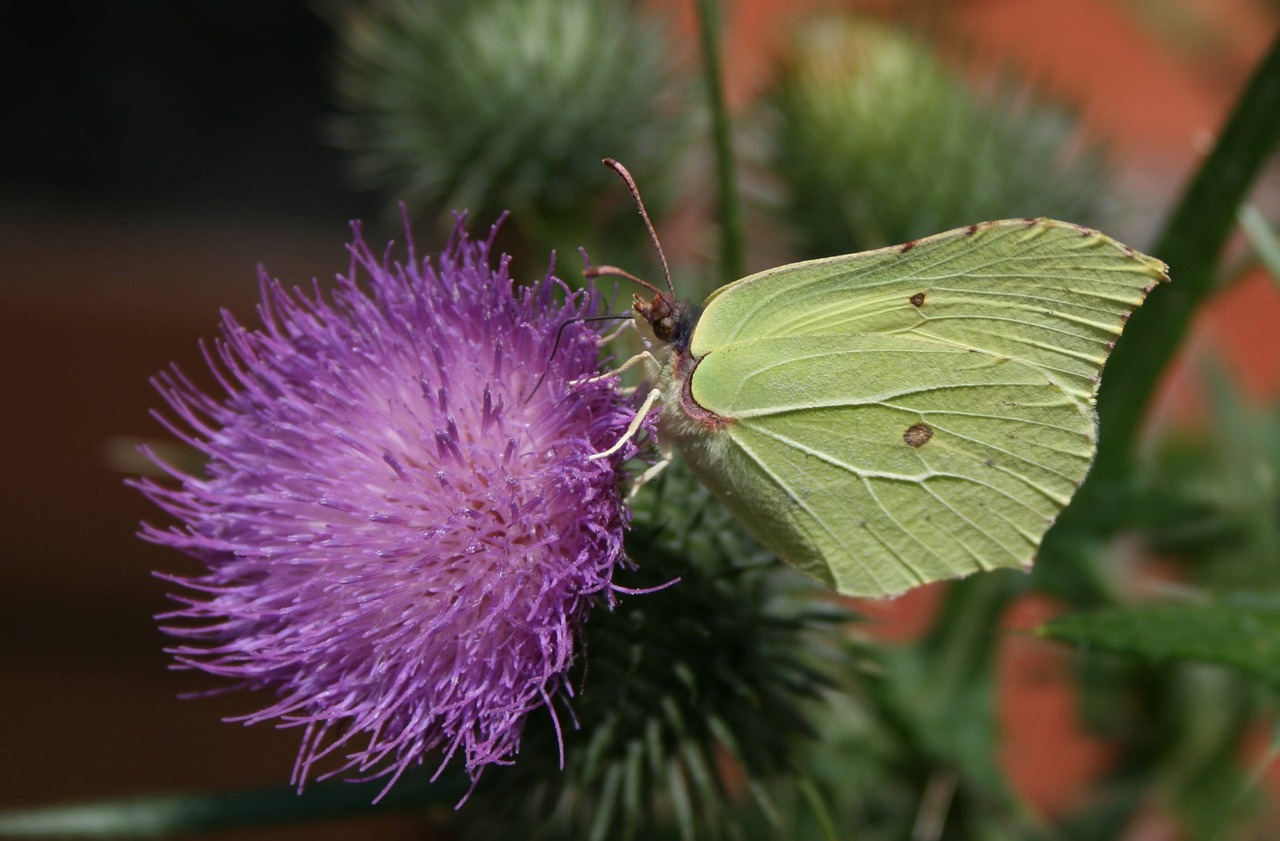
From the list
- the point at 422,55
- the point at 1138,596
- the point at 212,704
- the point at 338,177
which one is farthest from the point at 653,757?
the point at 338,177

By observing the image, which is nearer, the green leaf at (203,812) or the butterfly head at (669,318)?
the butterfly head at (669,318)

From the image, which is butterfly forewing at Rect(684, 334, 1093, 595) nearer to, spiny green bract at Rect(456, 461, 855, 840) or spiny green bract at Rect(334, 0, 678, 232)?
spiny green bract at Rect(456, 461, 855, 840)

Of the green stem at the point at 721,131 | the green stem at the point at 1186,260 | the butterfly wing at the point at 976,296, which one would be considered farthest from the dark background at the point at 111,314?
the green stem at the point at 1186,260

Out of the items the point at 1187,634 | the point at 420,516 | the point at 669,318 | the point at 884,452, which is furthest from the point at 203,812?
the point at 1187,634

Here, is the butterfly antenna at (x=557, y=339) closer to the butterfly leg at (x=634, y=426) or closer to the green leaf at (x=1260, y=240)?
the butterfly leg at (x=634, y=426)

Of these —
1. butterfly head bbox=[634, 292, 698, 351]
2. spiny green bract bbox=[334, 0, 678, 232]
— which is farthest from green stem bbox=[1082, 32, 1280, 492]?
spiny green bract bbox=[334, 0, 678, 232]

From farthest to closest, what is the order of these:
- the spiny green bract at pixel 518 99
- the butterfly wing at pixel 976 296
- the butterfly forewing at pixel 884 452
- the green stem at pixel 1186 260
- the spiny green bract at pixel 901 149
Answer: the spiny green bract at pixel 518 99, the spiny green bract at pixel 901 149, the green stem at pixel 1186 260, the butterfly forewing at pixel 884 452, the butterfly wing at pixel 976 296

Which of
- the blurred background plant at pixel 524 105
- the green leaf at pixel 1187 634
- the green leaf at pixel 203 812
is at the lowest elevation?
the green leaf at pixel 1187 634
